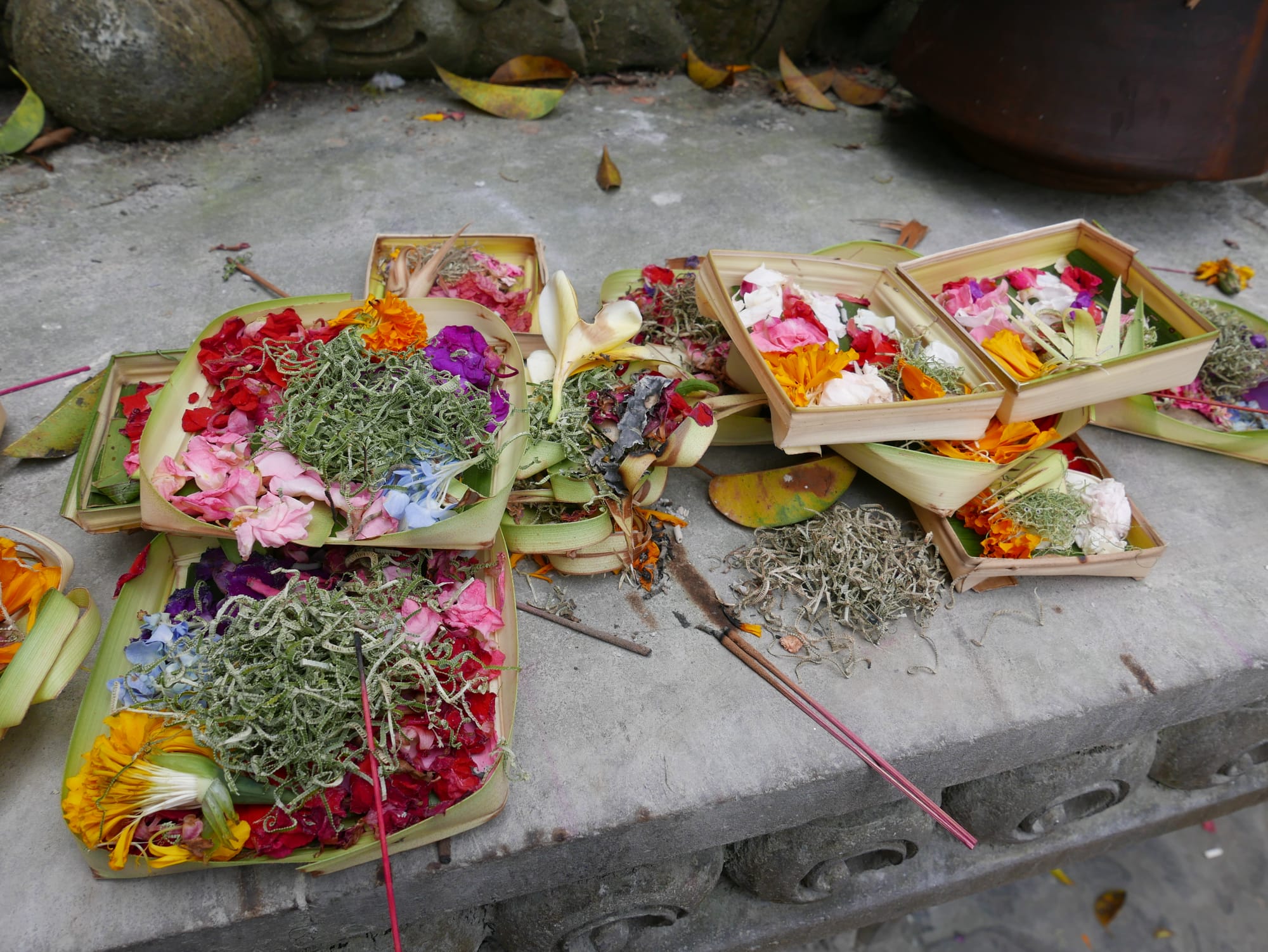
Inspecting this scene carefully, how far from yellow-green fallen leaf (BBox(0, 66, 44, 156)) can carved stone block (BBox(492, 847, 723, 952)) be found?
9.72 ft

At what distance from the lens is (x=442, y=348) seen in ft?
4.98

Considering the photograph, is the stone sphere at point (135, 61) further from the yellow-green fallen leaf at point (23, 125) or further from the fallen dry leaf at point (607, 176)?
the fallen dry leaf at point (607, 176)

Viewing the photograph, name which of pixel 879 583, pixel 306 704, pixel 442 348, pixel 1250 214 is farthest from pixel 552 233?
pixel 1250 214

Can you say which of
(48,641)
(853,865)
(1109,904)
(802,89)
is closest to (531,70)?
(802,89)

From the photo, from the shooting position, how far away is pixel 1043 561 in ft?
5.27

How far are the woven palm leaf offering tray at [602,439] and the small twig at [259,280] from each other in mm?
964

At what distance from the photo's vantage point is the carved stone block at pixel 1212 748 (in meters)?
2.02

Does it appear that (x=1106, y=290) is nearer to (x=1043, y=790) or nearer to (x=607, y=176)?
(x=1043, y=790)

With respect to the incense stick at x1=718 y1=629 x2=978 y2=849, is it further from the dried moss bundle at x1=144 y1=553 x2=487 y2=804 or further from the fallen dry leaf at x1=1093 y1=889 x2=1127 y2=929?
the fallen dry leaf at x1=1093 y1=889 x2=1127 y2=929

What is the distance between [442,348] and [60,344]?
126 cm

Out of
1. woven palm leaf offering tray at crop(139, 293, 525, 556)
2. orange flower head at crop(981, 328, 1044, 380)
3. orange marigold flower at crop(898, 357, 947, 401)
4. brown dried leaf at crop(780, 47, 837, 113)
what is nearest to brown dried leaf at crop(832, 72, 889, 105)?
brown dried leaf at crop(780, 47, 837, 113)

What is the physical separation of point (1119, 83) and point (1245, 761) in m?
2.21

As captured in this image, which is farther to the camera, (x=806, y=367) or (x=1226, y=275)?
(x=1226, y=275)

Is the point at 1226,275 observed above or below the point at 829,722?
above
